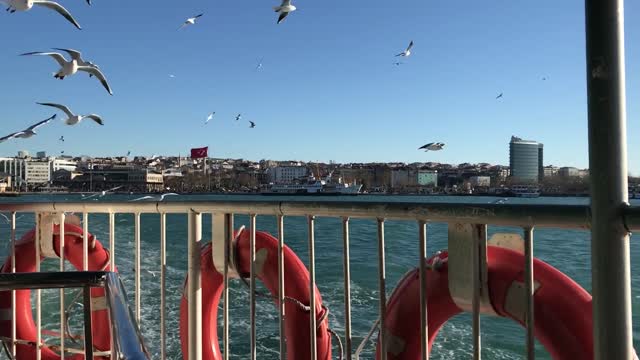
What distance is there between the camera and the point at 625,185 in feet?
3.62

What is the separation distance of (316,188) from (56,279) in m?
73.5

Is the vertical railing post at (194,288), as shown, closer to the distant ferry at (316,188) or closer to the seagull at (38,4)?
the seagull at (38,4)

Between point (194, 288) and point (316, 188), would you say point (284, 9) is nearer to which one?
point (194, 288)

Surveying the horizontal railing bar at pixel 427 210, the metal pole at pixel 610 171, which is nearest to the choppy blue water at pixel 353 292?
the horizontal railing bar at pixel 427 210

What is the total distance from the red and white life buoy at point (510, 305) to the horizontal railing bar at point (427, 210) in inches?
8.6

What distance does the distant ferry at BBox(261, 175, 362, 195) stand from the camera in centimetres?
7325

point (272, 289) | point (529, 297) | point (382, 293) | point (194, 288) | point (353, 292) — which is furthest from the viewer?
point (353, 292)

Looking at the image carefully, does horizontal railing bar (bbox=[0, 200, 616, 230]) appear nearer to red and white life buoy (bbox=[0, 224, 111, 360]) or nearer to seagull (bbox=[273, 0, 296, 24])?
red and white life buoy (bbox=[0, 224, 111, 360])

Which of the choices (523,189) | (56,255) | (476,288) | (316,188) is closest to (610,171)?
(476,288)

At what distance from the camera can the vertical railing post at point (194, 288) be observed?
94.4 inches

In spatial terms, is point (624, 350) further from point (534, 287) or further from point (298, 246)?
point (298, 246)

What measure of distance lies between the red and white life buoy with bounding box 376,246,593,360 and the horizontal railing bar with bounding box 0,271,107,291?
94 cm

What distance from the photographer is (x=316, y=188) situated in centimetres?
7462

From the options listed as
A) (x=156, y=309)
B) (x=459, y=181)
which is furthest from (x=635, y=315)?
(x=459, y=181)
